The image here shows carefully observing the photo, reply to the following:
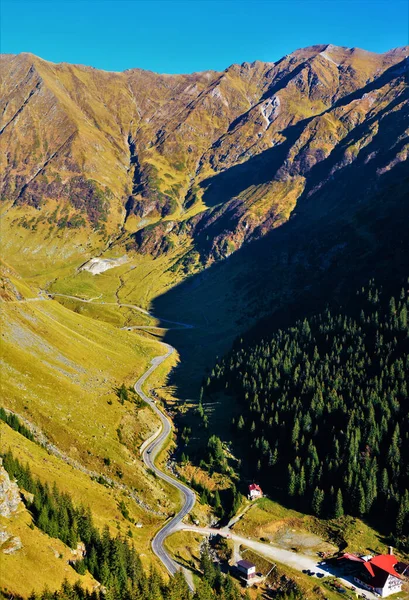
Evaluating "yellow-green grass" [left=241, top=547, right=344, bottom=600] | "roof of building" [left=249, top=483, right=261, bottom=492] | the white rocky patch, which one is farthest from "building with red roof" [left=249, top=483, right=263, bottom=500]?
the white rocky patch

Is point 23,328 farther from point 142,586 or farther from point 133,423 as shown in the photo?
point 142,586

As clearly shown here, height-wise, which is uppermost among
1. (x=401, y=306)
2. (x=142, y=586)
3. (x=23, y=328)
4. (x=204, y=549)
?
(x=401, y=306)

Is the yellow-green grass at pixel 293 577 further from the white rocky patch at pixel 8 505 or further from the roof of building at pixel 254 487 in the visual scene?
the white rocky patch at pixel 8 505

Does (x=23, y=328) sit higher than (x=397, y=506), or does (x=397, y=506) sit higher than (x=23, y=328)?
(x=23, y=328)

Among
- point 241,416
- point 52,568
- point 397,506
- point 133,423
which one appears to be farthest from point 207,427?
point 52,568

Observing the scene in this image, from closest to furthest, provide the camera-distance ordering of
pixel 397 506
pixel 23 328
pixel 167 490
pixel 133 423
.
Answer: pixel 397 506, pixel 167 490, pixel 133 423, pixel 23 328

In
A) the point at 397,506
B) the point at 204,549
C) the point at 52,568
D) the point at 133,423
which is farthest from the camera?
the point at 133,423

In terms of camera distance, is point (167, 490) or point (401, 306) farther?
point (401, 306)
